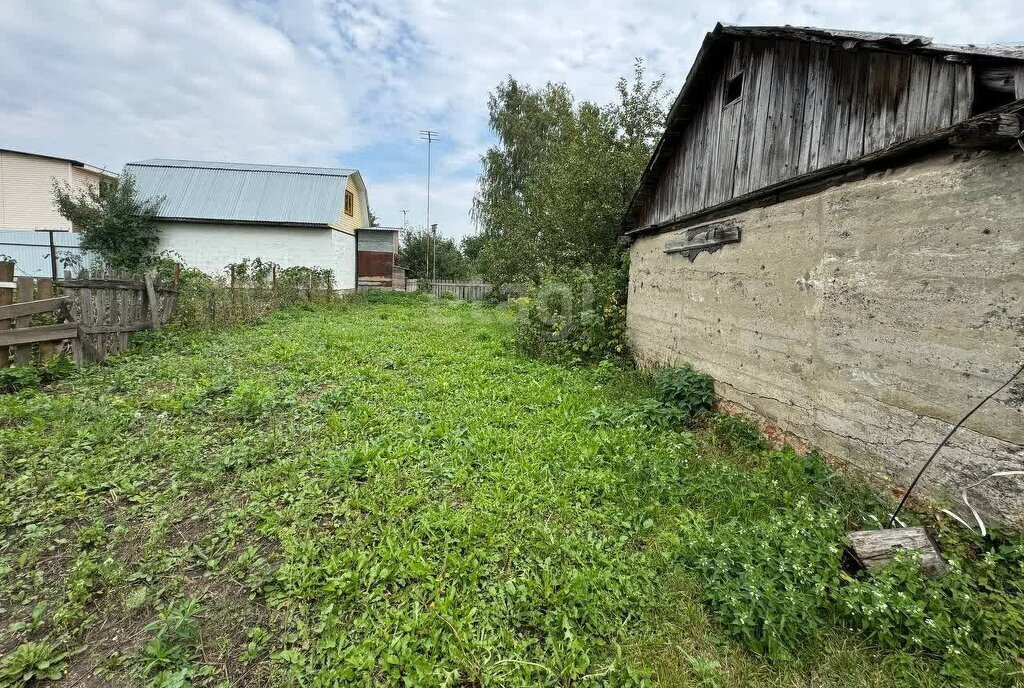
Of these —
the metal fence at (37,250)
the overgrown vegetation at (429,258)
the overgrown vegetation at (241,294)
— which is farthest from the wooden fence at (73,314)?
the overgrown vegetation at (429,258)

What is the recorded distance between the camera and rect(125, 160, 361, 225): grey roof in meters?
20.1

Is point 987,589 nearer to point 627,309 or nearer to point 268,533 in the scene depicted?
point 268,533

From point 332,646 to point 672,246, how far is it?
21.4 feet

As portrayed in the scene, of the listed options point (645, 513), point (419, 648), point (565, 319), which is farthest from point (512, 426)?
point (565, 319)

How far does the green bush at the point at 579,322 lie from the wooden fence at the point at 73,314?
6946mm

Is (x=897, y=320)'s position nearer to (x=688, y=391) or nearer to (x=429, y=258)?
(x=688, y=391)

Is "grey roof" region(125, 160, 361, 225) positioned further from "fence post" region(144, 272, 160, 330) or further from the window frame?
the window frame

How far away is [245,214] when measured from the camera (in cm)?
2022

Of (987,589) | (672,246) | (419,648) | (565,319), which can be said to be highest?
(672,246)

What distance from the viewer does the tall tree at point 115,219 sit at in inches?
687

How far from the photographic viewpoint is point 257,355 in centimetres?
776

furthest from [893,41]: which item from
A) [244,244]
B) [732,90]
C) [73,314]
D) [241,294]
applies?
[244,244]

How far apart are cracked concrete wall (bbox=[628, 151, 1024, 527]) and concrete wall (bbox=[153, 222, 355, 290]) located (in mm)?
19247

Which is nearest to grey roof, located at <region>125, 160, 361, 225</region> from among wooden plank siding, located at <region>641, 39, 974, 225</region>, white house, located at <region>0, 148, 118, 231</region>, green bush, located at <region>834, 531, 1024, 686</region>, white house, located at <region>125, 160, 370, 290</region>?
white house, located at <region>125, 160, 370, 290</region>
